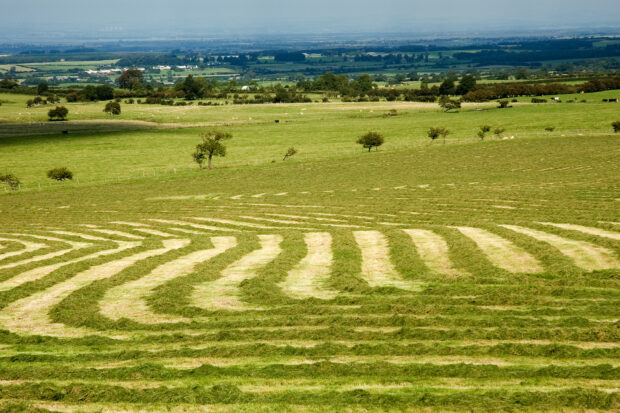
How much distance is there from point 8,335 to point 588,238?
2816 centimetres

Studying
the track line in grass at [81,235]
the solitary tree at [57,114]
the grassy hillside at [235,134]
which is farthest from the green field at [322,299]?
the solitary tree at [57,114]

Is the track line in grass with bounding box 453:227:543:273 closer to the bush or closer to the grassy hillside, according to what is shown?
the grassy hillside

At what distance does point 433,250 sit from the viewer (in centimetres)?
3581

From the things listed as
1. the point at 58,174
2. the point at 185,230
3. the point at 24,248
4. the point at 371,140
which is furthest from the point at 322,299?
the point at 371,140

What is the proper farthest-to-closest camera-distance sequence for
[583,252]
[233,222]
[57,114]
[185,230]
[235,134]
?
[57,114], [235,134], [233,222], [185,230], [583,252]

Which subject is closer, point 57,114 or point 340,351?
point 340,351

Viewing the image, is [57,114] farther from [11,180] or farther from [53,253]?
[53,253]

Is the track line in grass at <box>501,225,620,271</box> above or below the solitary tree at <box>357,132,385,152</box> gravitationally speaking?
above

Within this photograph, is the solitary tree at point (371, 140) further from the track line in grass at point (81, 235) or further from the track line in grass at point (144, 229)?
the track line in grass at point (81, 235)

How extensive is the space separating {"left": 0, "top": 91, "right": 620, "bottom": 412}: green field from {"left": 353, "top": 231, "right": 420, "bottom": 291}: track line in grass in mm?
162

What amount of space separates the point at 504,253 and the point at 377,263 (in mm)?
6292

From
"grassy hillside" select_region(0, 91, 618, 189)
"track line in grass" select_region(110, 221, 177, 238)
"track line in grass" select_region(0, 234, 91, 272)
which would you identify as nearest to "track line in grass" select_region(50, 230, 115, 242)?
"track line in grass" select_region(0, 234, 91, 272)

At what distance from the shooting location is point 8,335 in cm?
2456

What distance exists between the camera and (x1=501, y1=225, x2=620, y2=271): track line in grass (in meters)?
30.7
